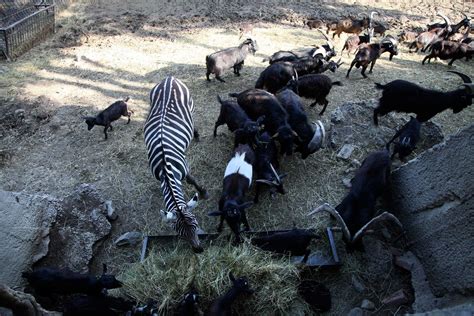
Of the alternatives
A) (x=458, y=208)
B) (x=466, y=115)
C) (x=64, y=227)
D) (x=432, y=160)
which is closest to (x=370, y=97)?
(x=466, y=115)

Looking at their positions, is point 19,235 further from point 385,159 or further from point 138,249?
point 385,159

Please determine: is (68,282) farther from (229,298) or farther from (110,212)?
(229,298)

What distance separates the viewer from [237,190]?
5820 millimetres

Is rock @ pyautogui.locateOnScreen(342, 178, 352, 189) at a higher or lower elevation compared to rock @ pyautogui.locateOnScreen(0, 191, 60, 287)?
higher

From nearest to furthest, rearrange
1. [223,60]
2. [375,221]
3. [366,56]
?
[375,221]
[223,60]
[366,56]

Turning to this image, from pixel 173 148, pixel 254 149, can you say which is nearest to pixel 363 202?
pixel 254 149

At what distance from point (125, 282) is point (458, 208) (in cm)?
430

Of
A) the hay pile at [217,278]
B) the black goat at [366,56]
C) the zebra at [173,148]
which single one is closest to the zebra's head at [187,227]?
the zebra at [173,148]

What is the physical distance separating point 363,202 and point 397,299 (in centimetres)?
140

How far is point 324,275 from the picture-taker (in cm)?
523

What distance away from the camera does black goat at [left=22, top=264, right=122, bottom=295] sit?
461cm

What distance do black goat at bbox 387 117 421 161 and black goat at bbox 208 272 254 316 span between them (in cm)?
385

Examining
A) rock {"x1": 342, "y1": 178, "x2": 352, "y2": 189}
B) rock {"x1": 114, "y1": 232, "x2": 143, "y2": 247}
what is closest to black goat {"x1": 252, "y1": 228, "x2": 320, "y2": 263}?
rock {"x1": 342, "y1": 178, "x2": 352, "y2": 189}

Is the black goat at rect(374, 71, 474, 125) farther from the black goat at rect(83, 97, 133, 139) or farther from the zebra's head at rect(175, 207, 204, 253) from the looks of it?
the black goat at rect(83, 97, 133, 139)
